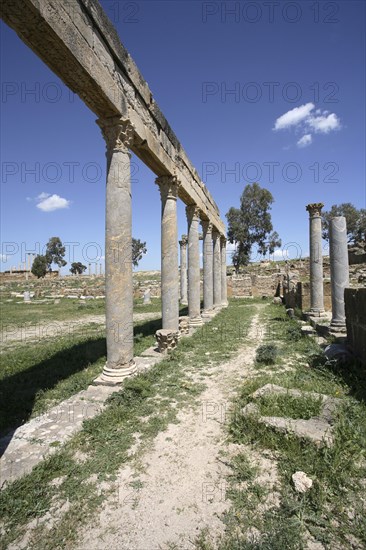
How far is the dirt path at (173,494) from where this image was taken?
8.08 feet

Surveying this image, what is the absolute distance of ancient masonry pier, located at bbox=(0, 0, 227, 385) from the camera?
4238 mm

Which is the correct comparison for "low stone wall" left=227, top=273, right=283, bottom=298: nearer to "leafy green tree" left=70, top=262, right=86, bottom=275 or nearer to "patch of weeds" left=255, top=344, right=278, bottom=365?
"patch of weeds" left=255, top=344, right=278, bottom=365

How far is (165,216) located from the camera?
29.5 ft

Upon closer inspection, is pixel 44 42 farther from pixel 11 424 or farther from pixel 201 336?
pixel 201 336

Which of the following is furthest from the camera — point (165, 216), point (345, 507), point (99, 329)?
point (99, 329)

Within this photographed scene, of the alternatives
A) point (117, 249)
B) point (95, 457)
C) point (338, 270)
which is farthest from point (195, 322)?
point (95, 457)

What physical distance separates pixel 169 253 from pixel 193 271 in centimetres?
350

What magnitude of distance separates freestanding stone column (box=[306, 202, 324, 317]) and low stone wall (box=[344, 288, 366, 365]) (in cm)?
478

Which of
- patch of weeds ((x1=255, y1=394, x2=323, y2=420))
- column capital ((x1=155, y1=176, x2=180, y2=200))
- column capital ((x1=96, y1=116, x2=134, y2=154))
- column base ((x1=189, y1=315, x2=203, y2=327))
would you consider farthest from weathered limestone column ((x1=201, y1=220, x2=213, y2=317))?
patch of weeds ((x1=255, y1=394, x2=323, y2=420))

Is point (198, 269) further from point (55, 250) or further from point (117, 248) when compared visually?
point (55, 250)

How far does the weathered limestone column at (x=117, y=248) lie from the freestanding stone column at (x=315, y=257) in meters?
8.51

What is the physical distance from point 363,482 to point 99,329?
11.1 metres

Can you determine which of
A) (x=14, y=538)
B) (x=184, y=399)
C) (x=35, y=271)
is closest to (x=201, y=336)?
(x=184, y=399)

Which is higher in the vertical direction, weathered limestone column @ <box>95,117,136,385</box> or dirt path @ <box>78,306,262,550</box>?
weathered limestone column @ <box>95,117,136,385</box>
